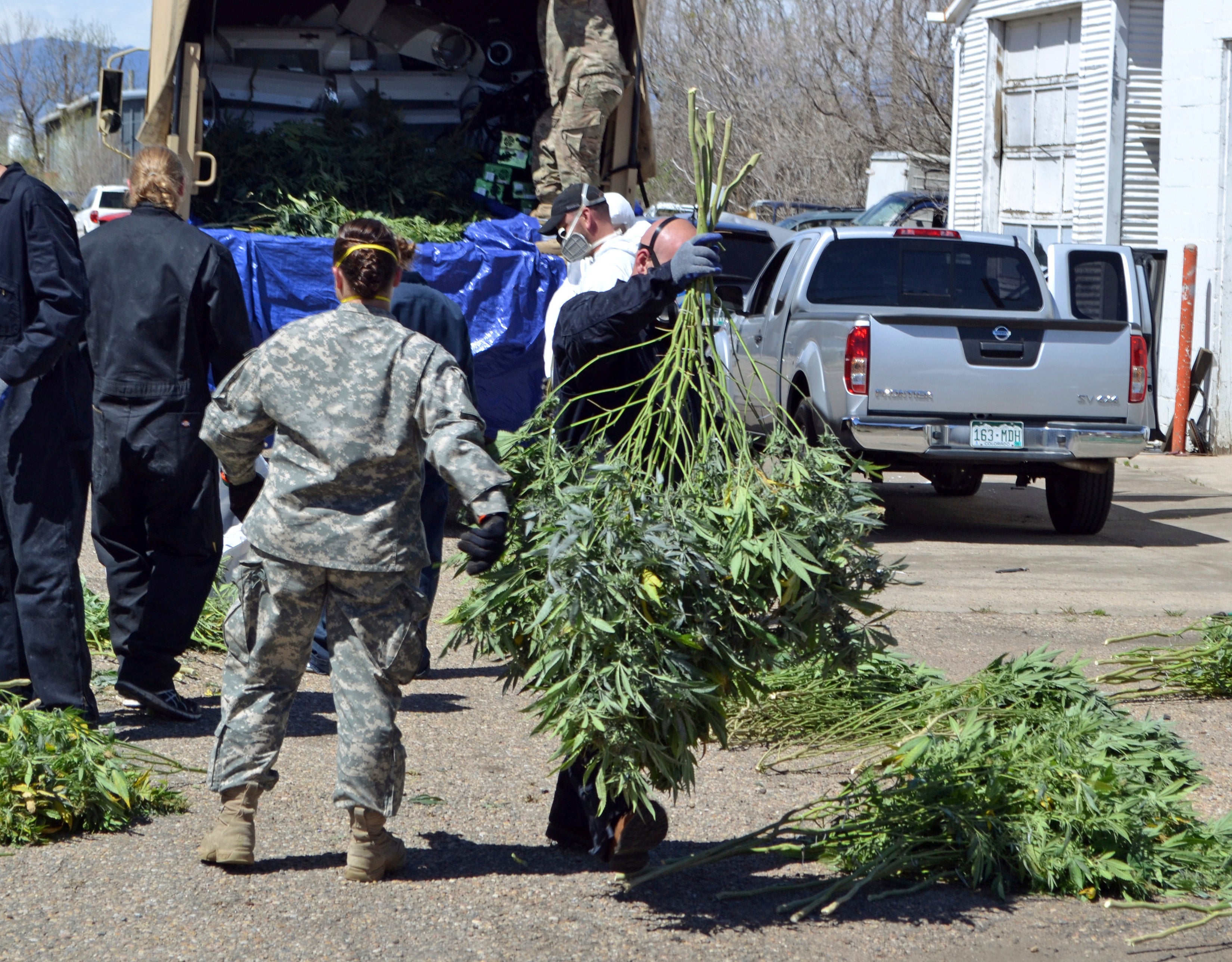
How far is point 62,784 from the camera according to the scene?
4.28 meters

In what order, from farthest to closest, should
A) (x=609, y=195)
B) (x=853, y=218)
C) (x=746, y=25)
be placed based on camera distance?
1. (x=746, y=25)
2. (x=853, y=218)
3. (x=609, y=195)

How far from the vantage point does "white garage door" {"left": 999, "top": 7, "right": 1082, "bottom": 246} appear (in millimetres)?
19188

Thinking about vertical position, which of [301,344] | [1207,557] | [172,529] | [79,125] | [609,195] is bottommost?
[1207,557]

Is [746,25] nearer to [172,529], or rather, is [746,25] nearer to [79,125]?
[79,125]

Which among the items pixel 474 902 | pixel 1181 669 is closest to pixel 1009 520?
pixel 1181 669

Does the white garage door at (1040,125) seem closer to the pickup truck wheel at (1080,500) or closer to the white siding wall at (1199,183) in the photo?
the white siding wall at (1199,183)

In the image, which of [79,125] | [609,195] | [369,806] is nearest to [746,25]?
[79,125]

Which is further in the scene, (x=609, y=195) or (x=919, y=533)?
(x=919, y=533)

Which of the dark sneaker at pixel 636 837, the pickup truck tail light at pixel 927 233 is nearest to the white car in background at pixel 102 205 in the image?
the pickup truck tail light at pixel 927 233

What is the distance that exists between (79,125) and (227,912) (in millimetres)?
56577

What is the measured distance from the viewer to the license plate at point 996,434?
32.1 ft

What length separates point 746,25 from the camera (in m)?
→ 41.1

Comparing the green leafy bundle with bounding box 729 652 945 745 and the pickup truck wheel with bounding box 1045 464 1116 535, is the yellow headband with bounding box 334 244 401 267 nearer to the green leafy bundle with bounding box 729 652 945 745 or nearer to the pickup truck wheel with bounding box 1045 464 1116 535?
the green leafy bundle with bounding box 729 652 945 745

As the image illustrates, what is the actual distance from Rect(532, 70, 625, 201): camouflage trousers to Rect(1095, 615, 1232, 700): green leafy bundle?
6.20 m
